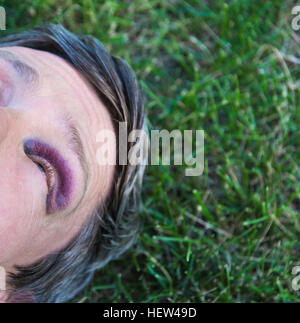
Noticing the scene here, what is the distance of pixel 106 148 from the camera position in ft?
5.41

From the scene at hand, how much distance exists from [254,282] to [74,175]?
45.0 inches

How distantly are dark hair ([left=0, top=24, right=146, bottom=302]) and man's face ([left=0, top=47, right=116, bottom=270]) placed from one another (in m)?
0.07

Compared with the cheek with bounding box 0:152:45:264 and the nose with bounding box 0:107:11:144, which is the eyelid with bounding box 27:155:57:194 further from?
the nose with bounding box 0:107:11:144

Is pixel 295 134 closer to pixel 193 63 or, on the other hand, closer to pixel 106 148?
pixel 193 63

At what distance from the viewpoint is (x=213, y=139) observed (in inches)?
90.4

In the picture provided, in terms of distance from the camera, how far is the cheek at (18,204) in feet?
4.53

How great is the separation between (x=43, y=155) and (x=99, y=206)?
1.20 feet

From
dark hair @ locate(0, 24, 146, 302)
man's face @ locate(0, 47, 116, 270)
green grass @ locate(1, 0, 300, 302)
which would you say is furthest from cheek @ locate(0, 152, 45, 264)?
green grass @ locate(1, 0, 300, 302)

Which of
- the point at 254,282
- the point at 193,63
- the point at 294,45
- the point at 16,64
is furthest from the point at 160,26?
the point at 254,282

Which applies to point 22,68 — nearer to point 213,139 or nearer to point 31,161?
point 31,161

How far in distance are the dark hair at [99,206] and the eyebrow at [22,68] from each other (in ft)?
0.74

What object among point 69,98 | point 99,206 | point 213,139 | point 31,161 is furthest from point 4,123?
point 213,139
